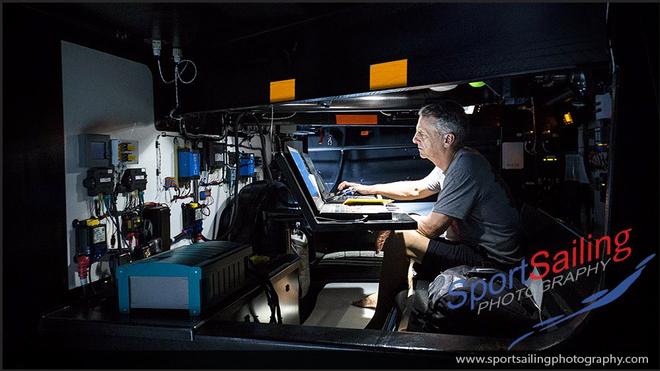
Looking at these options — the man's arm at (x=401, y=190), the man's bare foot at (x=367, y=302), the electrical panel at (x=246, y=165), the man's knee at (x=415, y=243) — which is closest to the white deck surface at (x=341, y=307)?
the man's bare foot at (x=367, y=302)

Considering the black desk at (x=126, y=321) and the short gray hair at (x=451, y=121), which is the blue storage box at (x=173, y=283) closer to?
the black desk at (x=126, y=321)

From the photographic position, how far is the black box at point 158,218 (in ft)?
8.59

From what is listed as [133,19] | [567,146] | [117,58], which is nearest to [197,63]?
[117,58]

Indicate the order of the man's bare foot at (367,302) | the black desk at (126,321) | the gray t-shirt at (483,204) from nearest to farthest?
the black desk at (126,321), the gray t-shirt at (483,204), the man's bare foot at (367,302)

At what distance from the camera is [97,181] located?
2229 mm

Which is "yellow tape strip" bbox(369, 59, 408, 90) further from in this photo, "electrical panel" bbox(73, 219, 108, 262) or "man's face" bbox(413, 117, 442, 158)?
"electrical panel" bbox(73, 219, 108, 262)

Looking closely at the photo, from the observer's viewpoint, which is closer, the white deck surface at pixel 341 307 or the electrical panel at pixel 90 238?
the electrical panel at pixel 90 238

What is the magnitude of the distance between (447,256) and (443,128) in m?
0.82

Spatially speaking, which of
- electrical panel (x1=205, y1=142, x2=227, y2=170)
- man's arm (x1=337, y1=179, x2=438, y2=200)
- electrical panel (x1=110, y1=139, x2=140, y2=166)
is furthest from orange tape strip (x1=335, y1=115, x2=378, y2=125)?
electrical panel (x1=110, y1=139, x2=140, y2=166)

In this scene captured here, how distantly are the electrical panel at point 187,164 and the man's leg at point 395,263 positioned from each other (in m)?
1.56

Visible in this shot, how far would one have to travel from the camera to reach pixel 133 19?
176cm

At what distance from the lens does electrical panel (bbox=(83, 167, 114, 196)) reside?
221 centimetres

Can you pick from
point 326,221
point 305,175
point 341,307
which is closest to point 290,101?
point 305,175

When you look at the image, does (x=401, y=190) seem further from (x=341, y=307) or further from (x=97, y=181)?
(x=97, y=181)
